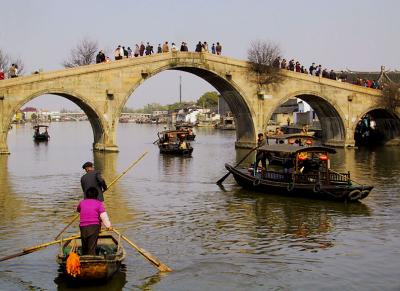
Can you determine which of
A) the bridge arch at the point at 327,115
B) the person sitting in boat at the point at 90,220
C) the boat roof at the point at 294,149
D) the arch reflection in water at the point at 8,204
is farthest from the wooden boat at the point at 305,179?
the bridge arch at the point at 327,115

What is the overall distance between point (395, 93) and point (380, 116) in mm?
3778

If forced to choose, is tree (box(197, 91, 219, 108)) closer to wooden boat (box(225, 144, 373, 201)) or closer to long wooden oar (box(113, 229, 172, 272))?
wooden boat (box(225, 144, 373, 201))

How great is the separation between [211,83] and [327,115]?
1048 centimetres

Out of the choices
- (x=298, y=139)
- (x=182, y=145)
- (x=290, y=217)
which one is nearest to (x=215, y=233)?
(x=290, y=217)

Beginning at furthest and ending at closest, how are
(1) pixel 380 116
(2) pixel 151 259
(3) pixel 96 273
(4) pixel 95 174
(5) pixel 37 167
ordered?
(1) pixel 380 116 → (5) pixel 37 167 → (4) pixel 95 174 → (2) pixel 151 259 → (3) pixel 96 273

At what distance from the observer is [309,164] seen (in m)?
21.0

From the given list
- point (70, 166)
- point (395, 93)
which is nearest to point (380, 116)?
point (395, 93)

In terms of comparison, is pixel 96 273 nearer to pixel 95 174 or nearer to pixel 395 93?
pixel 95 174

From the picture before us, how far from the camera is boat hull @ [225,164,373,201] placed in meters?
18.7

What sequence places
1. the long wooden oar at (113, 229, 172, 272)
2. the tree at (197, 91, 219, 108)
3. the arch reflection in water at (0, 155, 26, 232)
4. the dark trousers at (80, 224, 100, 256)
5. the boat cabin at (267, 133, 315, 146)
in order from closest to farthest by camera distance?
the dark trousers at (80, 224, 100, 256), the long wooden oar at (113, 229, 172, 272), the arch reflection in water at (0, 155, 26, 232), the boat cabin at (267, 133, 315, 146), the tree at (197, 91, 219, 108)

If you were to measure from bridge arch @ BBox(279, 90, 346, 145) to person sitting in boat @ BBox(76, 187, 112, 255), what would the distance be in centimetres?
3553

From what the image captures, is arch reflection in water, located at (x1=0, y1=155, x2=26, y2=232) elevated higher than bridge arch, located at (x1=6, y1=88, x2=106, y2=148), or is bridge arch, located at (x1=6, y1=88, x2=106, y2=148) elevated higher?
bridge arch, located at (x1=6, y1=88, x2=106, y2=148)

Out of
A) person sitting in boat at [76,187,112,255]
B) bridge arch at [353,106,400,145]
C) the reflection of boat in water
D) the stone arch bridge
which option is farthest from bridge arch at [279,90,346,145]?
the reflection of boat in water

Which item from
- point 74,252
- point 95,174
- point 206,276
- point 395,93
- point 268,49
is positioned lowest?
point 206,276
